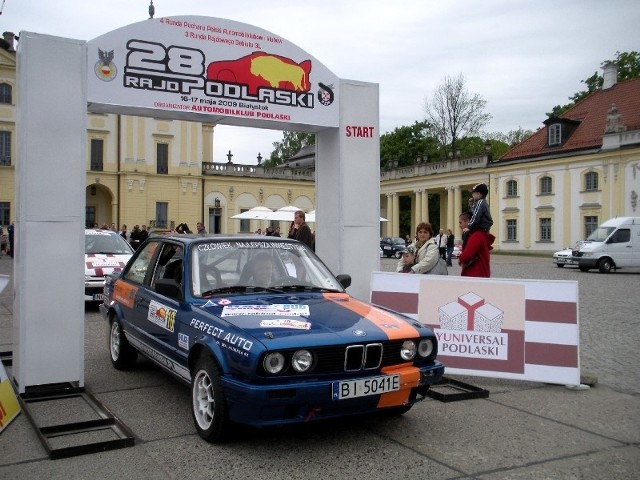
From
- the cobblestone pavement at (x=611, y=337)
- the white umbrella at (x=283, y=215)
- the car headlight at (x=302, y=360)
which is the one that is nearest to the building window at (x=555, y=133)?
the white umbrella at (x=283, y=215)

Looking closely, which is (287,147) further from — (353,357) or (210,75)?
(353,357)

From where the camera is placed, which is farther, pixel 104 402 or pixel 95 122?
pixel 95 122

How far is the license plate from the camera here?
15.3 ft

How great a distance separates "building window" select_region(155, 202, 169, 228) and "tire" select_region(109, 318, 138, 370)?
4711 cm

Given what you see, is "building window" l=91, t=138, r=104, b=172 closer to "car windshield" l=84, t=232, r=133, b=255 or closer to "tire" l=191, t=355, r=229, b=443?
"car windshield" l=84, t=232, r=133, b=255

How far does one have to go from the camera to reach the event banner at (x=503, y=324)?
691cm

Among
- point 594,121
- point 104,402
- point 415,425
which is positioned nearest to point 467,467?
point 415,425

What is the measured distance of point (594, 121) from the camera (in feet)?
151

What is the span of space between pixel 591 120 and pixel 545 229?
8387 millimetres

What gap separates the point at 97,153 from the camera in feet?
169

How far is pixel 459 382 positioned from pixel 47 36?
5.52 m

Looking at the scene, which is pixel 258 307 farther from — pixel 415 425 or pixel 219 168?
pixel 219 168

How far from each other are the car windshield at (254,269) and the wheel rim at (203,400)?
2.76 ft

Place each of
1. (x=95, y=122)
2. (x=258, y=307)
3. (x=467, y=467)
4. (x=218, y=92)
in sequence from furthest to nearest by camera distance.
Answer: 1. (x=95, y=122)
2. (x=218, y=92)
3. (x=258, y=307)
4. (x=467, y=467)
